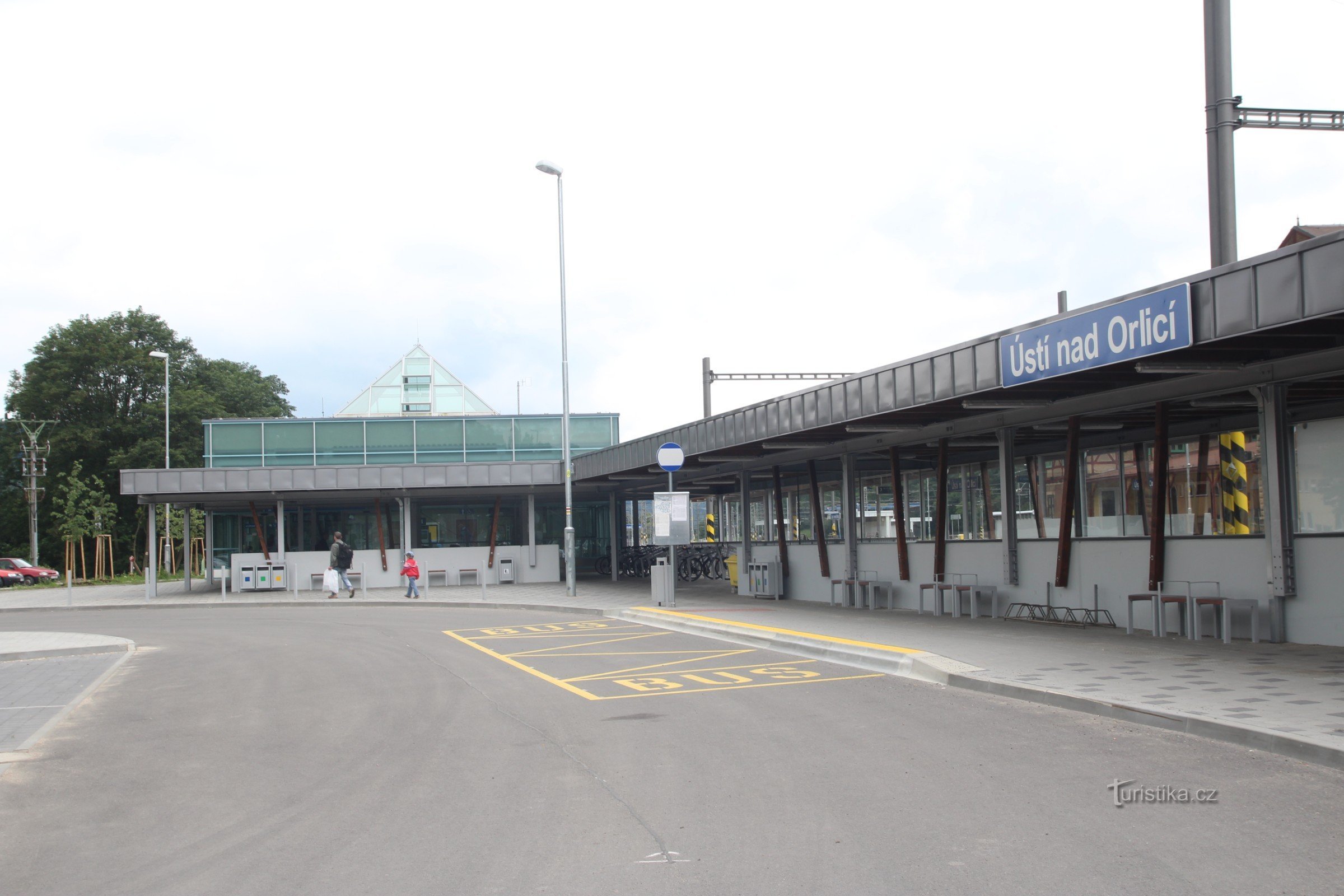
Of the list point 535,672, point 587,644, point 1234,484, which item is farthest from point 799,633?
point 1234,484

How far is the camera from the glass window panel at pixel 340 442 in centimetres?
4497

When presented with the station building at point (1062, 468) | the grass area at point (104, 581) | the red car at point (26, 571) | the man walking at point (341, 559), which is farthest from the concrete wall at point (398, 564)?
the red car at point (26, 571)

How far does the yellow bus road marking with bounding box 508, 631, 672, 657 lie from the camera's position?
1545 cm

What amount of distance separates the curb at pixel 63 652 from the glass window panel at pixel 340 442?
27886 millimetres

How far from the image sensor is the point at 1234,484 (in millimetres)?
15703

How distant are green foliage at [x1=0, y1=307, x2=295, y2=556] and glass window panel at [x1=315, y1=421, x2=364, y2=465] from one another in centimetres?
1998

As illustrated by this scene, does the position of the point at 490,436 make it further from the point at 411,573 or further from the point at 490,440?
the point at 411,573

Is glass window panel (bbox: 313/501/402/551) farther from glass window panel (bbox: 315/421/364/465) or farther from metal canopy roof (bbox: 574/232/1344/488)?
metal canopy roof (bbox: 574/232/1344/488)

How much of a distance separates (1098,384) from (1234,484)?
3.29m

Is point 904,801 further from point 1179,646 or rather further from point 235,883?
point 1179,646

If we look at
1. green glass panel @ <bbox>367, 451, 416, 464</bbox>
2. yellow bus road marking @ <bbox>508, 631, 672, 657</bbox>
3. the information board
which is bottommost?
yellow bus road marking @ <bbox>508, 631, 672, 657</bbox>

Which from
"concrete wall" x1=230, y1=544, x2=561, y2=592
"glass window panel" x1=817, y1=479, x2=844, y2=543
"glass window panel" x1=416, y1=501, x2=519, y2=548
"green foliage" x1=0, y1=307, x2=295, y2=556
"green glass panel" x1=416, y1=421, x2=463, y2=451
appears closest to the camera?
"glass window panel" x1=817, y1=479, x2=844, y2=543

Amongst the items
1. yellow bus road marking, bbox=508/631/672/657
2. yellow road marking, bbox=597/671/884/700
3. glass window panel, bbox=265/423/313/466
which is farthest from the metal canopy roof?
glass window panel, bbox=265/423/313/466

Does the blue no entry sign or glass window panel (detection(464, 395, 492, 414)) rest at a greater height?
glass window panel (detection(464, 395, 492, 414))
